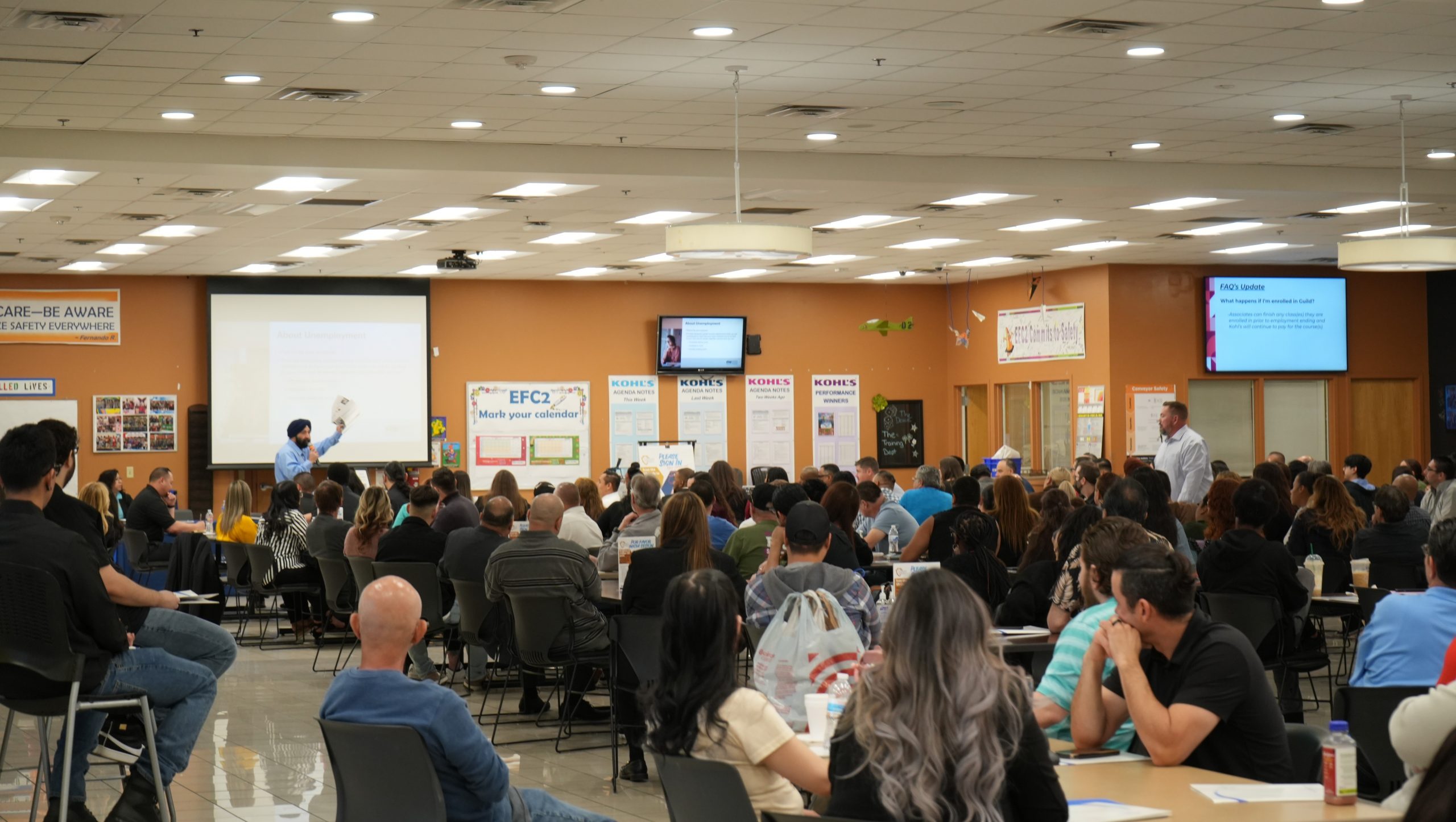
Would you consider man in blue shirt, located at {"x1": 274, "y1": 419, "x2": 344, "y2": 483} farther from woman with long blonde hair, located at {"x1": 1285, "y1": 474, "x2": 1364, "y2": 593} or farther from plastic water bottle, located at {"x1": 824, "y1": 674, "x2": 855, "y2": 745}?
plastic water bottle, located at {"x1": 824, "y1": 674, "x2": 855, "y2": 745}

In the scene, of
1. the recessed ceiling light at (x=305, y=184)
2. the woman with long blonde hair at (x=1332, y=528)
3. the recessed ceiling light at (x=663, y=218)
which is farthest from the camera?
the recessed ceiling light at (x=663, y=218)

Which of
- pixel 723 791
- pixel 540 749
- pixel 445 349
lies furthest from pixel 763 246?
pixel 445 349

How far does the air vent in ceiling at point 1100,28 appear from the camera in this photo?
25.5 ft

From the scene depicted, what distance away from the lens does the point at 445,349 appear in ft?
61.4

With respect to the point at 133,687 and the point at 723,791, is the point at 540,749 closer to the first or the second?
the point at 133,687

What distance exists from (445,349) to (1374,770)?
15390mm

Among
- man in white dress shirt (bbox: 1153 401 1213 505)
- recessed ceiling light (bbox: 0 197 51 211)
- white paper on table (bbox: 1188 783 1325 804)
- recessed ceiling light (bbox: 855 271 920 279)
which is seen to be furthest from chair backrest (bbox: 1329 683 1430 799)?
recessed ceiling light (bbox: 855 271 920 279)

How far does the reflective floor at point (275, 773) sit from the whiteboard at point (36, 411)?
923cm

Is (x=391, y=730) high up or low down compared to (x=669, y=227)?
down

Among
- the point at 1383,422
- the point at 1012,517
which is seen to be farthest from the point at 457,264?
the point at 1383,422

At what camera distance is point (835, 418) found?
20.3m

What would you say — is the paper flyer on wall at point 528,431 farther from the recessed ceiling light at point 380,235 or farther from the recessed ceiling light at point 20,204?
the recessed ceiling light at point 20,204

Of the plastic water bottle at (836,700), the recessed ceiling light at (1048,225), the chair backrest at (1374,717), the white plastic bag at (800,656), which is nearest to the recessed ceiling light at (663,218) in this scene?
the recessed ceiling light at (1048,225)

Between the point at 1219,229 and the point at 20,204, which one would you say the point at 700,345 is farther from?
the point at 20,204
